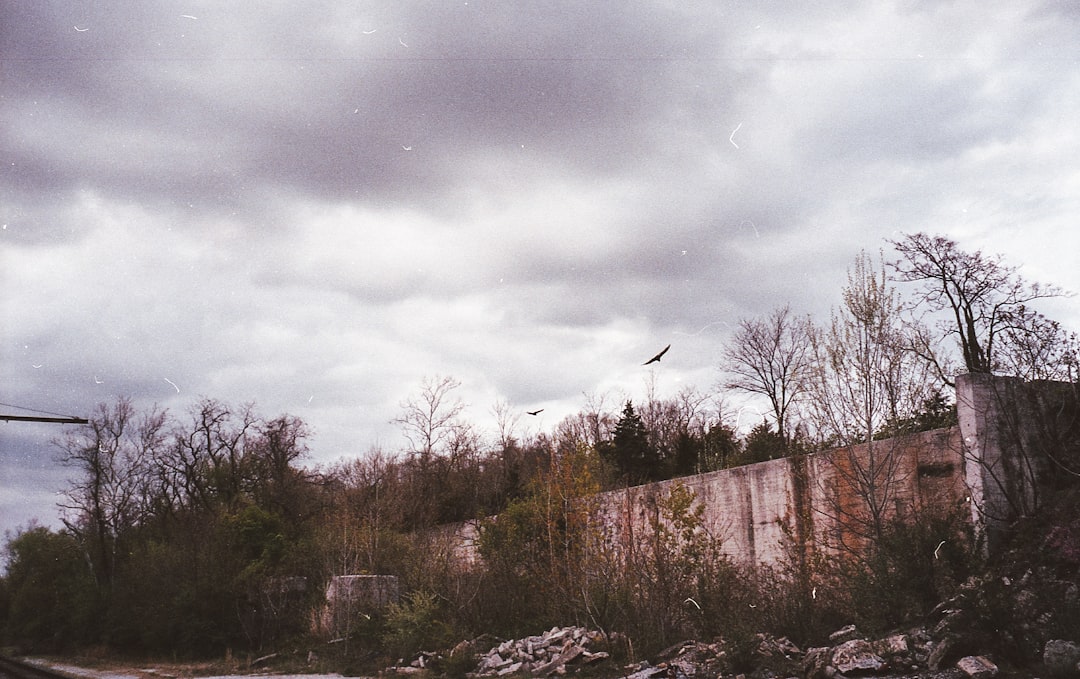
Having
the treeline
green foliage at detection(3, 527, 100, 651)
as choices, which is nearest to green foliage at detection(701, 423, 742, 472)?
the treeline

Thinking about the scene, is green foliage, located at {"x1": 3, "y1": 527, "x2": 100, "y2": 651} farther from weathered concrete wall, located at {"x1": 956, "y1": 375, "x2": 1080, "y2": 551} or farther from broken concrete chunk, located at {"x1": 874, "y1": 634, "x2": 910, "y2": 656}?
weathered concrete wall, located at {"x1": 956, "y1": 375, "x2": 1080, "y2": 551}

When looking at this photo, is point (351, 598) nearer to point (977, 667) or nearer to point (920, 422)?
point (920, 422)

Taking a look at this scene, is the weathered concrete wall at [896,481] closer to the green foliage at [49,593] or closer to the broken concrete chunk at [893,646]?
the broken concrete chunk at [893,646]

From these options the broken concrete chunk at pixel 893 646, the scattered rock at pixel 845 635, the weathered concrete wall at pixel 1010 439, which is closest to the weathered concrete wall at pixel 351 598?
the scattered rock at pixel 845 635

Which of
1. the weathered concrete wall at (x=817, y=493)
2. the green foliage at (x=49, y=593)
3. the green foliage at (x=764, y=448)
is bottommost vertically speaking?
the green foliage at (x=49, y=593)

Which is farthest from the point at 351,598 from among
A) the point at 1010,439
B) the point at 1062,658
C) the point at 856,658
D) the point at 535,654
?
the point at 1062,658

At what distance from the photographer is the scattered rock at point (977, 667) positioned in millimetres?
9789

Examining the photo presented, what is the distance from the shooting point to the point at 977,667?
9.92 m

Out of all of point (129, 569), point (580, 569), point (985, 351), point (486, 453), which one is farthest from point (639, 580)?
point (486, 453)

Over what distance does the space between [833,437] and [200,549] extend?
60.1 feet

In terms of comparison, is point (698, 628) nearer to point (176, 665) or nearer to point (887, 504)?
point (887, 504)

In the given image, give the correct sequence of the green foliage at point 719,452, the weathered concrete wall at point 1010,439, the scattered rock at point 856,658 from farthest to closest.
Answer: the green foliage at point 719,452, the weathered concrete wall at point 1010,439, the scattered rock at point 856,658

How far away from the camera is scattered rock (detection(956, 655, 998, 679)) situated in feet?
32.1

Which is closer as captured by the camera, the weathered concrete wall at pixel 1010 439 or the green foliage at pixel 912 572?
the green foliage at pixel 912 572
